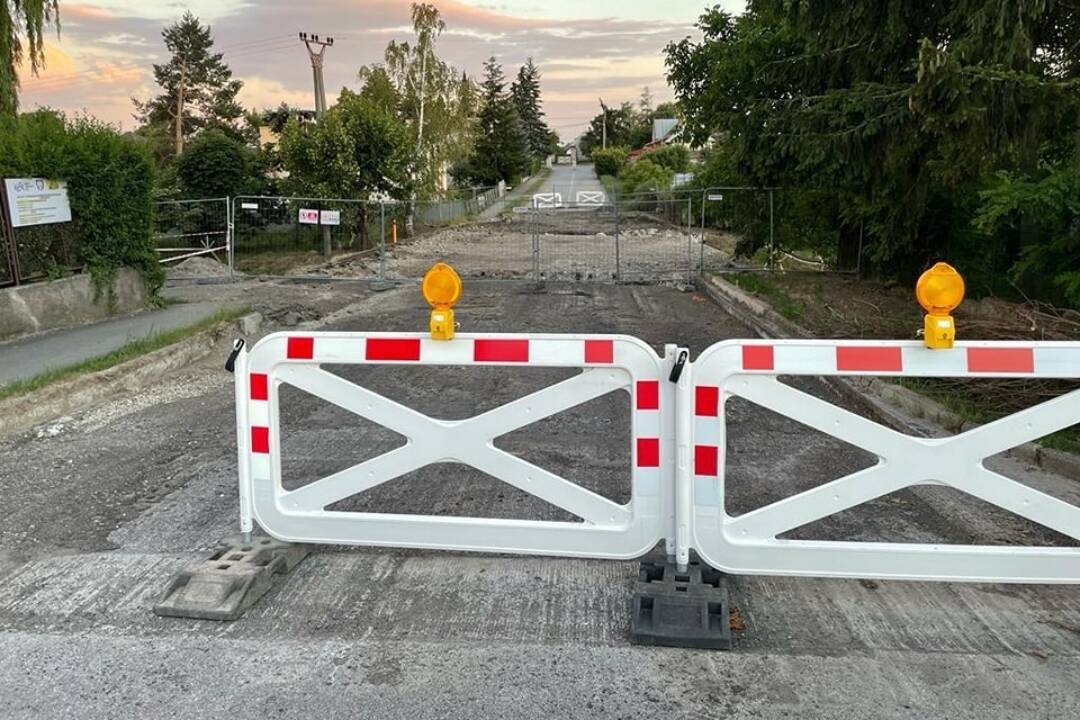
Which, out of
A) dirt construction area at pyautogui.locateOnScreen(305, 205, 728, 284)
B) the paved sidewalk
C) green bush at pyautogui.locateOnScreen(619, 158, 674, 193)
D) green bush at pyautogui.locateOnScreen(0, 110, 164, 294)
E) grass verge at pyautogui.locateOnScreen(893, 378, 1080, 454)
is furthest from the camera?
green bush at pyautogui.locateOnScreen(619, 158, 674, 193)

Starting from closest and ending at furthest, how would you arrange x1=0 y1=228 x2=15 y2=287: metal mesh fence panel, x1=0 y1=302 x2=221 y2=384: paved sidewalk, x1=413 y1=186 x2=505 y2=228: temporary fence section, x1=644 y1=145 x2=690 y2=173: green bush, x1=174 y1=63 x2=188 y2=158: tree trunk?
x1=0 y1=302 x2=221 y2=384: paved sidewalk < x1=0 y1=228 x2=15 y2=287: metal mesh fence panel < x1=413 y1=186 x2=505 y2=228: temporary fence section < x1=644 y1=145 x2=690 y2=173: green bush < x1=174 y1=63 x2=188 y2=158: tree trunk

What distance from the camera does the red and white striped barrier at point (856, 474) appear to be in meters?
3.90

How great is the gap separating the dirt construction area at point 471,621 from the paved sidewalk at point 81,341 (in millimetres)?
2663

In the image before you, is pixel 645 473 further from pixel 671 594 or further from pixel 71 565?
pixel 71 565

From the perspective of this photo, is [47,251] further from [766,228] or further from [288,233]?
[766,228]

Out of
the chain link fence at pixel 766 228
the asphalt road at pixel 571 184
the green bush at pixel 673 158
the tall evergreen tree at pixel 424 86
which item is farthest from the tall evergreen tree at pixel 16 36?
the green bush at pixel 673 158

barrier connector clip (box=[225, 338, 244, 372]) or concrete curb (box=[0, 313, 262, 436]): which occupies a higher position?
barrier connector clip (box=[225, 338, 244, 372])

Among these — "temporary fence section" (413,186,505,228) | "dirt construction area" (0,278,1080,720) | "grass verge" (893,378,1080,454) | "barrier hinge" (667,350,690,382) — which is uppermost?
"temporary fence section" (413,186,505,228)

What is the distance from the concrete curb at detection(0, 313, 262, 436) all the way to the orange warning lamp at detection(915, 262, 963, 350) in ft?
22.5

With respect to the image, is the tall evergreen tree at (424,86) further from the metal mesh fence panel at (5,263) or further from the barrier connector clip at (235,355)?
the barrier connector clip at (235,355)

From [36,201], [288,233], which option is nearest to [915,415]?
[36,201]

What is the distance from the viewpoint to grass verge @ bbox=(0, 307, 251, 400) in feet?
25.1

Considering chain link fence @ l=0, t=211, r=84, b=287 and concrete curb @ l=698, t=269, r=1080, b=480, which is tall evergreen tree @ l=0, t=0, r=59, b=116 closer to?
chain link fence @ l=0, t=211, r=84, b=287

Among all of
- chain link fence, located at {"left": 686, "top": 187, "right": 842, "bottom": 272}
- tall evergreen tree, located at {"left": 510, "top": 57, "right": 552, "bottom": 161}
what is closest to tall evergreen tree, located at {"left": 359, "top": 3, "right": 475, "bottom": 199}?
chain link fence, located at {"left": 686, "top": 187, "right": 842, "bottom": 272}
